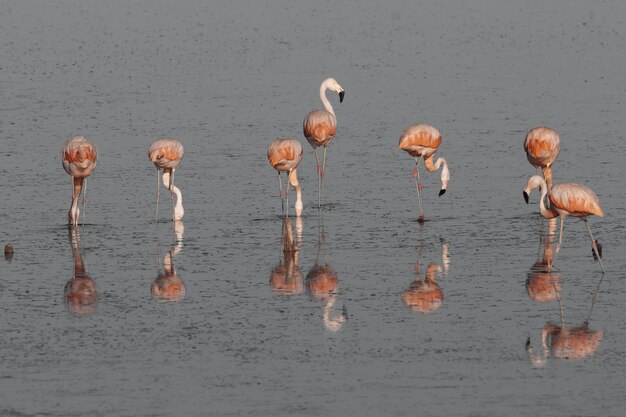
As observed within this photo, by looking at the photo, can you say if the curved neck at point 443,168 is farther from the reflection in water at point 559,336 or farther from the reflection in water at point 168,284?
the reflection in water at point 559,336

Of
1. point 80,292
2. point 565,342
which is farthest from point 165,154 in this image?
point 565,342

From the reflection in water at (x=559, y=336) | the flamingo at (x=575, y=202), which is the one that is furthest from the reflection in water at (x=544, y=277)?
the flamingo at (x=575, y=202)

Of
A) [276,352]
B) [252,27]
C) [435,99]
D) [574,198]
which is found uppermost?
[252,27]

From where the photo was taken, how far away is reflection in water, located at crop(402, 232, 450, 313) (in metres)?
10.9

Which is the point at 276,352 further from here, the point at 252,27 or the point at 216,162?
the point at 252,27

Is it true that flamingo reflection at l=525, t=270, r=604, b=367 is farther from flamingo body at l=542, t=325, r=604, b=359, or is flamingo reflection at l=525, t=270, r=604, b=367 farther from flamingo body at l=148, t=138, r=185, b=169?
flamingo body at l=148, t=138, r=185, b=169

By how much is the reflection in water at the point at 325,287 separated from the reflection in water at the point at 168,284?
1.10 meters

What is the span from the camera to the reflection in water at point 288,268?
11.6 metres

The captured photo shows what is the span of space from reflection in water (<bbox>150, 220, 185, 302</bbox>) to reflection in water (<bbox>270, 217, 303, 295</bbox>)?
0.80 metres

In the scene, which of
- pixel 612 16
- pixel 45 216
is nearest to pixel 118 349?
pixel 45 216

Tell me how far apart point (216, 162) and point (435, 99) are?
598cm

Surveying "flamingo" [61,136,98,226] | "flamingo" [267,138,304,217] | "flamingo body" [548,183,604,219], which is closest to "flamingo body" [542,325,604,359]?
"flamingo body" [548,183,604,219]

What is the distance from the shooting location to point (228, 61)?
27.7 m

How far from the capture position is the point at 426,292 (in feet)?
37.2
